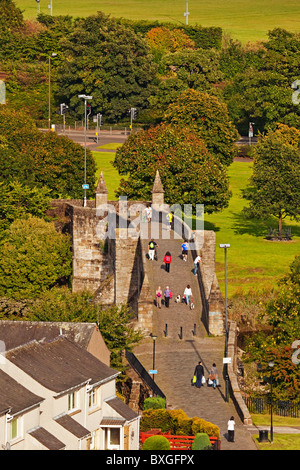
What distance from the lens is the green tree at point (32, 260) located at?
11988 centimetres

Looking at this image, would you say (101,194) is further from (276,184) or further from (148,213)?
(276,184)

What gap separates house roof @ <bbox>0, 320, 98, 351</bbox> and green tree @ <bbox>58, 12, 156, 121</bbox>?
→ 9900cm

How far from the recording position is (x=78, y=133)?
609ft

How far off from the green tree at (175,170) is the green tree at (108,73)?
48.6 m

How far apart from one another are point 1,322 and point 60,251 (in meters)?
33.1

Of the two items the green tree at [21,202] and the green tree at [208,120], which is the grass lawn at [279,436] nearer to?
the green tree at [21,202]

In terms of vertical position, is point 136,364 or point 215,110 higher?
point 215,110

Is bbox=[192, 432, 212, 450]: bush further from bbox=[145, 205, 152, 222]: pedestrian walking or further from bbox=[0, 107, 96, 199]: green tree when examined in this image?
bbox=[0, 107, 96, 199]: green tree

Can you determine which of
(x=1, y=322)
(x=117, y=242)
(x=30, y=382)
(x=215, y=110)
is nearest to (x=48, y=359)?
(x=30, y=382)

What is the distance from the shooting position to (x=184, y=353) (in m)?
94.6

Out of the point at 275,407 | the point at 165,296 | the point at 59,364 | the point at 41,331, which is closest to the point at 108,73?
the point at 165,296

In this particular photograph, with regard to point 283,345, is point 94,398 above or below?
above

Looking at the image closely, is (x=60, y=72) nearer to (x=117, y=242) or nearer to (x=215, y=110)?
(x=215, y=110)

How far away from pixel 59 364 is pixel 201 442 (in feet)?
29.0
